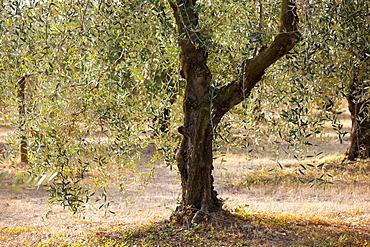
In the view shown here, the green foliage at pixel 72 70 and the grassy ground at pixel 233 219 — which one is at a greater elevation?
the green foliage at pixel 72 70

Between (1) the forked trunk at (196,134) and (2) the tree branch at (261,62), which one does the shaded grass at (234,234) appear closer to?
Answer: (1) the forked trunk at (196,134)

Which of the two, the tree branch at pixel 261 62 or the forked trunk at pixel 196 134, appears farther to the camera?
the forked trunk at pixel 196 134

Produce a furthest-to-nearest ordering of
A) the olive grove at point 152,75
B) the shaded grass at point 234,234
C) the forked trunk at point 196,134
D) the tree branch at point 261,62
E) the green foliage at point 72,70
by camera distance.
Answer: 1. the forked trunk at point 196,134
2. the shaded grass at point 234,234
3. the tree branch at point 261,62
4. the green foliage at point 72,70
5. the olive grove at point 152,75

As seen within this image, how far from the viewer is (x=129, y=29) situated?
5.13 meters

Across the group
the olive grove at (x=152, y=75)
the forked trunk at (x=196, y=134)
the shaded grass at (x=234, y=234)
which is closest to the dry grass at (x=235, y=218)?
the shaded grass at (x=234, y=234)

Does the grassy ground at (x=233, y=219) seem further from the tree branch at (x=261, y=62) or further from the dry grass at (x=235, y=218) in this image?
the tree branch at (x=261, y=62)

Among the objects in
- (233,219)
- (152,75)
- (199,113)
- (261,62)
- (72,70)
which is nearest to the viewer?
(72,70)

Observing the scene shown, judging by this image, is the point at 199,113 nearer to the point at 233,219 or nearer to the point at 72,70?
the point at 233,219

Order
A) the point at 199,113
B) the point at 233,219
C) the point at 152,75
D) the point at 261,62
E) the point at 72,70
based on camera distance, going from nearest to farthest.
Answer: the point at 72,70
the point at 261,62
the point at 199,113
the point at 152,75
the point at 233,219

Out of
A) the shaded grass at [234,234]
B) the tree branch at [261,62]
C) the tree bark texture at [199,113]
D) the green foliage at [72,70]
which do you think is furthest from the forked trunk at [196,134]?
the green foliage at [72,70]

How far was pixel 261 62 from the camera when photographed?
5.64 m

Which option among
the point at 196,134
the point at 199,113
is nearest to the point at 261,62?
the point at 199,113

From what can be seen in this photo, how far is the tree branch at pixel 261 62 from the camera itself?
5.23m

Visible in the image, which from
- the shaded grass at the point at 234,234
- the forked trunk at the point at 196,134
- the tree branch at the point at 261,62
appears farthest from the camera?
the forked trunk at the point at 196,134
